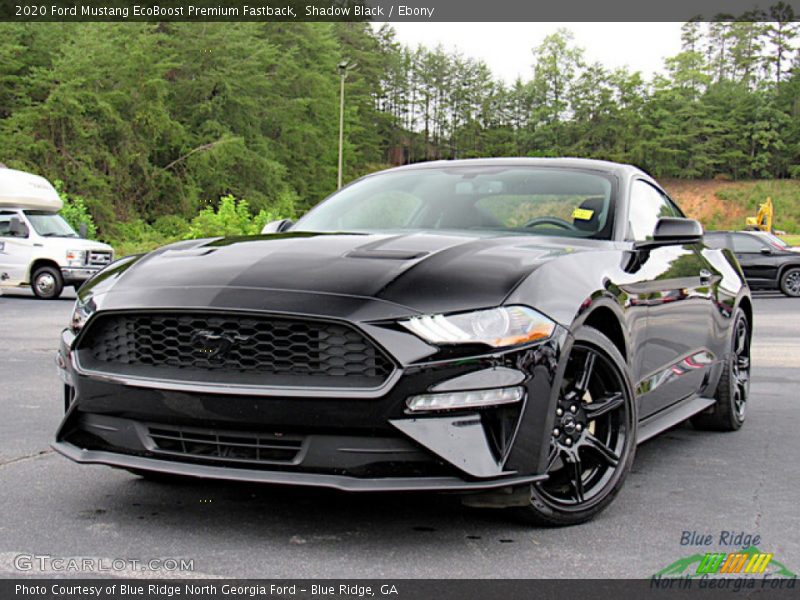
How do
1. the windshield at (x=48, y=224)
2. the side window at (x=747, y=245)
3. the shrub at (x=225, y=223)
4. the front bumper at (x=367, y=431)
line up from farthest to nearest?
the shrub at (x=225, y=223)
the side window at (x=747, y=245)
the windshield at (x=48, y=224)
the front bumper at (x=367, y=431)

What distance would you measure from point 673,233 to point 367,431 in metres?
2.19

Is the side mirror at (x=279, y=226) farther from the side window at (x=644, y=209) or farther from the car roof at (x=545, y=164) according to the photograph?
the side window at (x=644, y=209)

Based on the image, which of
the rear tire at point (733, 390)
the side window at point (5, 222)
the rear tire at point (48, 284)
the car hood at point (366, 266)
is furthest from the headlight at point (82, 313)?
the side window at point (5, 222)

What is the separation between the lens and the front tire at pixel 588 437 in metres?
3.78

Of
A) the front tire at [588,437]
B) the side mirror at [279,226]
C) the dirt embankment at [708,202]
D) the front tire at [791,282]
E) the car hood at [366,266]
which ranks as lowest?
the dirt embankment at [708,202]

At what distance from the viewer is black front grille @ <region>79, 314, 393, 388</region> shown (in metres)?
3.40

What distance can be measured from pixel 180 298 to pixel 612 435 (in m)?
A: 1.75

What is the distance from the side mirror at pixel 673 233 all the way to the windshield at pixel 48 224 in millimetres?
18198

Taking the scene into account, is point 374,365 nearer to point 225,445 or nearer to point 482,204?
→ point 225,445

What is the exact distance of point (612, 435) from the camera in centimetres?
410

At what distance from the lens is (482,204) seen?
5.03 metres

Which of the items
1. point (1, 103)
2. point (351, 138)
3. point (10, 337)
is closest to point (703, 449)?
point (10, 337)

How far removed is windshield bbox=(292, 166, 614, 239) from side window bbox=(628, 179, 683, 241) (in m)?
0.13

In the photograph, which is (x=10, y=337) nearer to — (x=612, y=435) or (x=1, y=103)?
(x=612, y=435)
